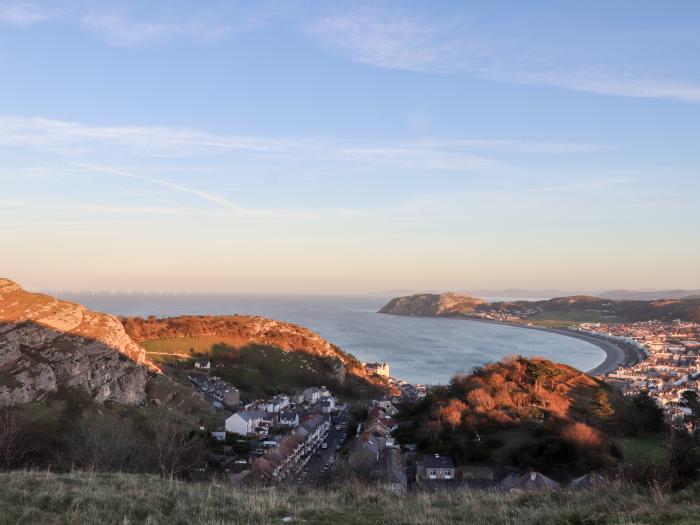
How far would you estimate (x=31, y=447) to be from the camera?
22000 millimetres

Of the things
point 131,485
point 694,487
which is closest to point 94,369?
point 131,485

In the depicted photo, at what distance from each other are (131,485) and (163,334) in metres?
66.2

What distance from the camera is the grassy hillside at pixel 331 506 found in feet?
20.0

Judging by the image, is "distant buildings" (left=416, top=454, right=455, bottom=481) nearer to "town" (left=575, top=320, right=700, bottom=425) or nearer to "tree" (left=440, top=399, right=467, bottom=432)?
"tree" (left=440, top=399, right=467, bottom=432)

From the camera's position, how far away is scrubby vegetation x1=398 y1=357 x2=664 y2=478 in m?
24.1

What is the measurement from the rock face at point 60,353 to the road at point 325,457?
1398cm

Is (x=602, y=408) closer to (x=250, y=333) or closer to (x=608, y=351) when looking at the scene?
(x=250, y=333)

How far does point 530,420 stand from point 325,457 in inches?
501

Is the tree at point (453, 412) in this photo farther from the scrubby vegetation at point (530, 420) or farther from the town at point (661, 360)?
the town at point (661, 360)

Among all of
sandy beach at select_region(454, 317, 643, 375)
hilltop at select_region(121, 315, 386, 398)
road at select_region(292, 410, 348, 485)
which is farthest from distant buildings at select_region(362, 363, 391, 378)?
sandy beach at select_region(454, 317, 643, 375)

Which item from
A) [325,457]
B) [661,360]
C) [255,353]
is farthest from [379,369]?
[661,360]

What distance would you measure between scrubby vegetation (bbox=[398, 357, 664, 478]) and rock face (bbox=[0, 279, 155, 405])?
67.5 ft

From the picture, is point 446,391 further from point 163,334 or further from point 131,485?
point 163,334

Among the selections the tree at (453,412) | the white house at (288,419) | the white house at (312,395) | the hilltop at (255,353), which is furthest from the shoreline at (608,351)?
the white house at (288,419)
